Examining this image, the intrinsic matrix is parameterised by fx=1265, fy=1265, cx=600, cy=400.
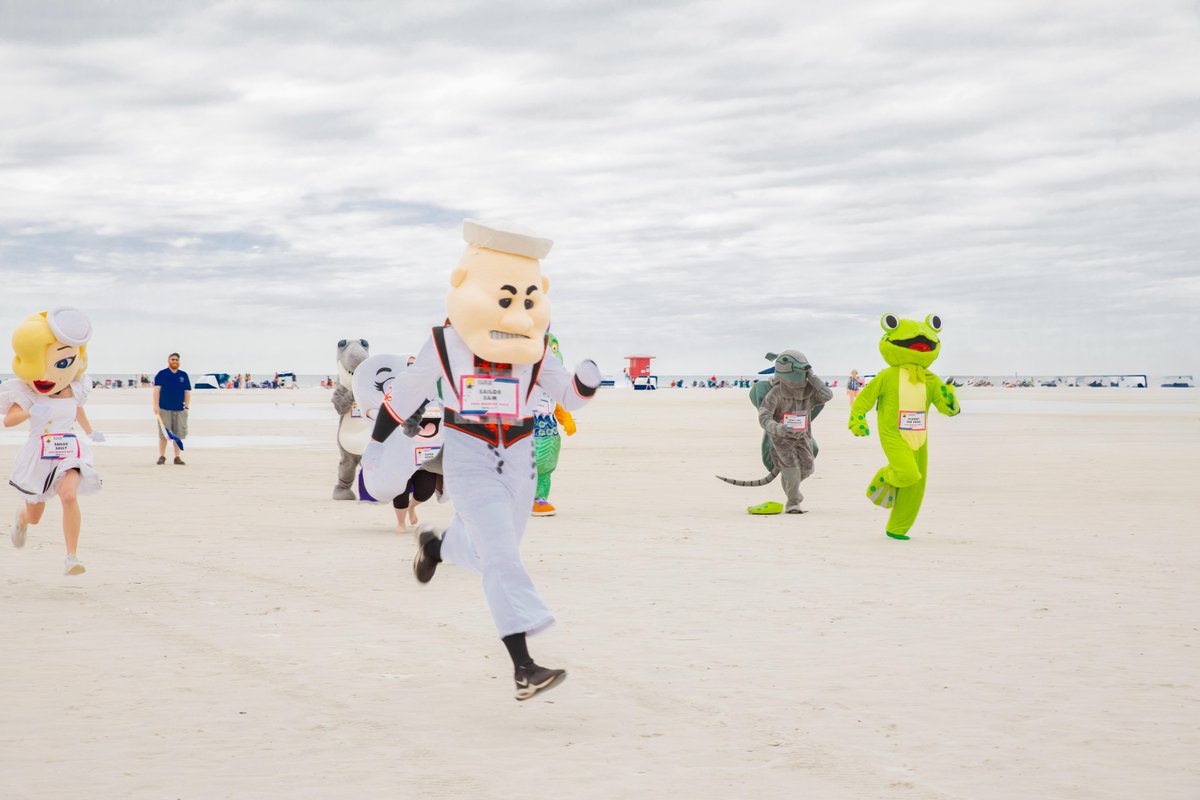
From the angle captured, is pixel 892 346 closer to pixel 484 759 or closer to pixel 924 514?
pixel 924 514

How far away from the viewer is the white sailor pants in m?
5.64

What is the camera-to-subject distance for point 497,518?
5832 millimetres

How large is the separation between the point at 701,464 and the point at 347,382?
9.80 meters

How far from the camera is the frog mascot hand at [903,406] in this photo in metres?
11.7

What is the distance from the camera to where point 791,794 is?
175 inches

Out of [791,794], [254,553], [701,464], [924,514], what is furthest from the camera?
[701,464]

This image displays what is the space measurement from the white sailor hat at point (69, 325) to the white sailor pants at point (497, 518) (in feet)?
12.8

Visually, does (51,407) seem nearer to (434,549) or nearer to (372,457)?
(372,457)

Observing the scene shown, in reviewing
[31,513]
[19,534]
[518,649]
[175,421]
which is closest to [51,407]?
[31,513]

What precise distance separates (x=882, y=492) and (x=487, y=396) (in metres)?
6.71

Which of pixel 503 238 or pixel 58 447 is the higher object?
pixel 503 238

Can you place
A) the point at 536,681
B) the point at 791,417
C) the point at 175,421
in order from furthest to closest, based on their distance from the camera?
the point at 175,421 < the point at 791,417 < the point at 536,681

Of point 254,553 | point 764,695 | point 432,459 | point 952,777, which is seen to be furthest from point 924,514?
point 952,777

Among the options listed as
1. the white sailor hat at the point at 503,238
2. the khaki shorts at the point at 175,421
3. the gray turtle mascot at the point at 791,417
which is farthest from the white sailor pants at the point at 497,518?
the khaki shorts at the point at 175,421
